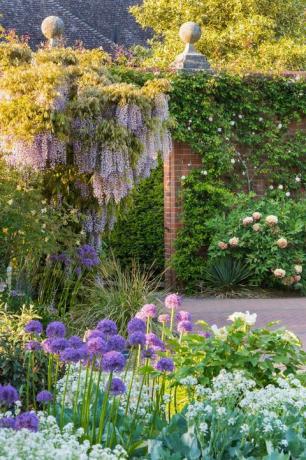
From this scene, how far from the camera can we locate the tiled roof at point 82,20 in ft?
81.9

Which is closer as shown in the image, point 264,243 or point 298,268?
point 298,268

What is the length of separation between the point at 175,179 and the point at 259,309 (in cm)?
275

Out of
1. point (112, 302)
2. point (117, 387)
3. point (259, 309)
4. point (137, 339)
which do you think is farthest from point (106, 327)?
point (259, 309)

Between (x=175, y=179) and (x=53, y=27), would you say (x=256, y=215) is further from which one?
(x=53, y=27)

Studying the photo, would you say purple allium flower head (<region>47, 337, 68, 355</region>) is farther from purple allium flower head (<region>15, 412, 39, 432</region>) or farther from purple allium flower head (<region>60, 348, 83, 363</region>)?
purple allium flower head (<region>15, 412, 39, 432</region>)

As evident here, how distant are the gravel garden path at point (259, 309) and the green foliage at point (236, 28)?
6963 mm

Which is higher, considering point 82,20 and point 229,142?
point 82,20

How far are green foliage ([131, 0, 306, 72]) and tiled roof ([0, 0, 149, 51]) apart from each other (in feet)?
12.0

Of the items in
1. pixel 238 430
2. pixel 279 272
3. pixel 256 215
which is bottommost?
pixel 238 430

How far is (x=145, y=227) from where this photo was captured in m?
12.9

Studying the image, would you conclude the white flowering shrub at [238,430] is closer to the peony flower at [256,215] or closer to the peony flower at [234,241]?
the peony flower at [234,241]

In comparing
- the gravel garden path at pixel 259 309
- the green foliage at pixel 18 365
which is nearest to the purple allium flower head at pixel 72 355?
the green foliage at pixel 18 365

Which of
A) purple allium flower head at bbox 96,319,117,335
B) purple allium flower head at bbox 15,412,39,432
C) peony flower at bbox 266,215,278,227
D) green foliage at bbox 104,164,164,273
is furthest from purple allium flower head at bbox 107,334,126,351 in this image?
green foliage at bbox 104,164,164,273

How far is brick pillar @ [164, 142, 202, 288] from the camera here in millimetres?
12281
